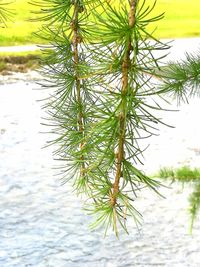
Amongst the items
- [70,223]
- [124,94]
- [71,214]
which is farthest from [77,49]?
[71,214]

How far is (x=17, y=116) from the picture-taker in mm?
19734

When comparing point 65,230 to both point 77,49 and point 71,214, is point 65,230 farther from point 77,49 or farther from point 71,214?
point 77,49

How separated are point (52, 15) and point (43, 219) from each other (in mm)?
9281

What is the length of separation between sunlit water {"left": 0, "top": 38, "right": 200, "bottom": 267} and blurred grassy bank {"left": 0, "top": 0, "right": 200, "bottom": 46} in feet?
56.6

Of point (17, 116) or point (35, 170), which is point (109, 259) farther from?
point (17, 116)

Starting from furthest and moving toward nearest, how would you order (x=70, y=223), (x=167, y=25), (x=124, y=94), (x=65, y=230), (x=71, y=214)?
(x=167, y=25)
(x=71, y=214)
(x=70, y=223)
(x=65, y=230)
(x=124, y=94)

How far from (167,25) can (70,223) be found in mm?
33584

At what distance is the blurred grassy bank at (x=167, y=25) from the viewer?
3750cm

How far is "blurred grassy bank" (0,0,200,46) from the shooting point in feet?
123

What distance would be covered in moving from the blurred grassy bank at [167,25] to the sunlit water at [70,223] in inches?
679

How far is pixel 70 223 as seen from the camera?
1119cm

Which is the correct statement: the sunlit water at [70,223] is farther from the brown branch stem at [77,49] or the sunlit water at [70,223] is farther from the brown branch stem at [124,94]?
the brown branch stem at [124,94]

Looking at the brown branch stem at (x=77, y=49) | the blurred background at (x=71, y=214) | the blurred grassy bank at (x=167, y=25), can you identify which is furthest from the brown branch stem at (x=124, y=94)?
the blurred grassy bank at (x=167, y=25)

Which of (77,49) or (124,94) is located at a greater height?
(77,49)
